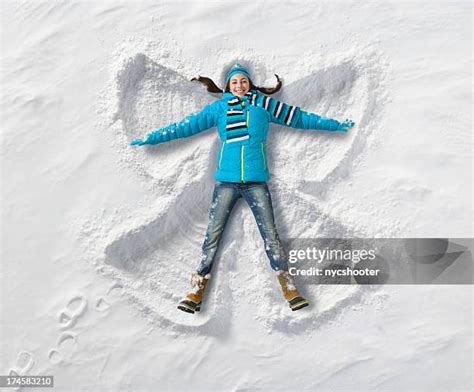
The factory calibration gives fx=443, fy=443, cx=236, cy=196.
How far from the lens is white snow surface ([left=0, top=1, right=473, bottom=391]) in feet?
5.32

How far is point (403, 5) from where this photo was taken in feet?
5.63

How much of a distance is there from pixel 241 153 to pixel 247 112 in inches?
6.0

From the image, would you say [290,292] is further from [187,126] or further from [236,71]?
[236,71]

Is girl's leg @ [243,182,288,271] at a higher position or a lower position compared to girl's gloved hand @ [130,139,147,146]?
lower

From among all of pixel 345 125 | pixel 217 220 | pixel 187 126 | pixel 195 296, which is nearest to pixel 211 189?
pixel 217 220

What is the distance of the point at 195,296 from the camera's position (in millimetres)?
1608

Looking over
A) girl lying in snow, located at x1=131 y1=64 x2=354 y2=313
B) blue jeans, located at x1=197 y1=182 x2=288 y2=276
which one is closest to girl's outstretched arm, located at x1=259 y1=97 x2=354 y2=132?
girl lying in snow, located at x1=131 y1=64 x2=354 y2=313

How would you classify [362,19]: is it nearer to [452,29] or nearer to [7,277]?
[452,29]

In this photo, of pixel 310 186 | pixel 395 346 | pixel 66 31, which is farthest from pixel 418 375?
pixel 66 31

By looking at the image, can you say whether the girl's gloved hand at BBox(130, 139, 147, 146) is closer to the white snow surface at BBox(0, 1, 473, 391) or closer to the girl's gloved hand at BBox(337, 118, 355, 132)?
the white snow surface at BBox(0, 1, 473, 391)

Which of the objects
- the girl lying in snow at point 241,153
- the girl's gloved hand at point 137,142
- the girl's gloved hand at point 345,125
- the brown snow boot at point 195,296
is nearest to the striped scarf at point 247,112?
the girl lying in snow at point 241,153

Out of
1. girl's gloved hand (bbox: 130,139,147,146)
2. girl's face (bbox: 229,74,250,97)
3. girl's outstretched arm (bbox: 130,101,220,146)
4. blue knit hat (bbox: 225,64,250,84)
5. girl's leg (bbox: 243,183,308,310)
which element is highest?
blue knit hat (bbox: 225,64,250,84)

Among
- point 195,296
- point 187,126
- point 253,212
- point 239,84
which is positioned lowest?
point 195,296

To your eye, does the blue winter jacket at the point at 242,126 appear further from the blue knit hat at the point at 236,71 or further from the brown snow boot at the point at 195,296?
the brown snow boot at the point at 195,296
